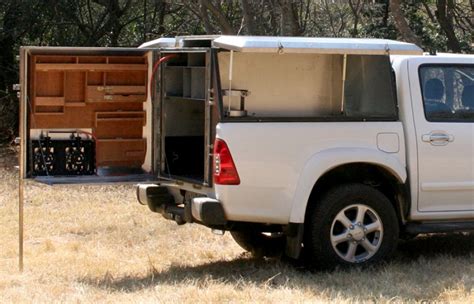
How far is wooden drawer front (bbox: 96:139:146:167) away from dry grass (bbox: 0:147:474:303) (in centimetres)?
89

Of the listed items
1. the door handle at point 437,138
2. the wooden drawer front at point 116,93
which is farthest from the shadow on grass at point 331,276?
the wooden drawer front at point 116,93

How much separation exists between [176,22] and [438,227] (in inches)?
510

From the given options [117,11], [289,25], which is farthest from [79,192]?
[117,11]

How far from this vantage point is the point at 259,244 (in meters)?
8.44

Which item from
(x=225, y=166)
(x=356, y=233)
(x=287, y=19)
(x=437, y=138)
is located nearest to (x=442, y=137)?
(x=437, y=138)

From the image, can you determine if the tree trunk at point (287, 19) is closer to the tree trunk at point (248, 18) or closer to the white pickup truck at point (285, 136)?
the tree trunk at point (248, 18)

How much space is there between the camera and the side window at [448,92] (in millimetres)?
7695

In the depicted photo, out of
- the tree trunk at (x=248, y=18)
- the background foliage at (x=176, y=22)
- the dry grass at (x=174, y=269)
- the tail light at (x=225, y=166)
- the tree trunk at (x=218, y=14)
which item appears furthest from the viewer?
the background foliage at (x=176, y=22)

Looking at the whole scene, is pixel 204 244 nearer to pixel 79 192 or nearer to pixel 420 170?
pixel 420 170

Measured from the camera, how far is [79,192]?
41.5 ft

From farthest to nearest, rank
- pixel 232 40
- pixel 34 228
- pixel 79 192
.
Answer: pixel 79 192, pixel 34 228, pixel 232 40

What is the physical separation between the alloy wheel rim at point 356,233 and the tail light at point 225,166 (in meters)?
0.94

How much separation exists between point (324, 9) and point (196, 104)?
35.3ft

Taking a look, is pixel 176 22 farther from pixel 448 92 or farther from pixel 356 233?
pixel 356 233
